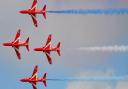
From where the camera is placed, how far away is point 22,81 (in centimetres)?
12038

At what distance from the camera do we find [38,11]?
113 m

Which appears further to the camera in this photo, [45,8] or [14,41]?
[14,41]

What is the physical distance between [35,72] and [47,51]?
5894mm

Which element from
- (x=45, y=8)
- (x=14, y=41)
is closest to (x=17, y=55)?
(x=14, y=41)

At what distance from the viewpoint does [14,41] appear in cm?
11912

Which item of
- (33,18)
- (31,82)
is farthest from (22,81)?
(33,18)

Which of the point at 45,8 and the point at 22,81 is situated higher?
the point at 45,8

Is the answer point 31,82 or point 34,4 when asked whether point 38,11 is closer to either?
point 34,4

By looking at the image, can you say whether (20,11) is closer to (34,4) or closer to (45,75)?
(34,4)

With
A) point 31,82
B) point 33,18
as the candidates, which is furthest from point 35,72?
point 33,18

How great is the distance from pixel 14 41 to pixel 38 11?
29.3 ft

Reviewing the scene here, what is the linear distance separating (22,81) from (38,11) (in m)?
14.1

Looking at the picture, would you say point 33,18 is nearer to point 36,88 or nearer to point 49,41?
point 49,41

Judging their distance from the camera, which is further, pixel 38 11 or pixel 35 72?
pixel 35 72
